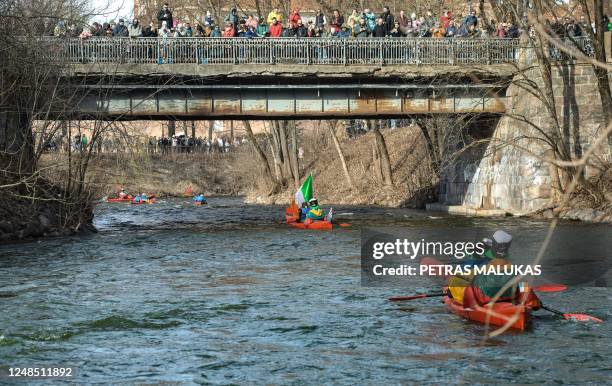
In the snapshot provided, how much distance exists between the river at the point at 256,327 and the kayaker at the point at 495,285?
40cm

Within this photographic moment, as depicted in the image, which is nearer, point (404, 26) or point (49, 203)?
point (49, 203)

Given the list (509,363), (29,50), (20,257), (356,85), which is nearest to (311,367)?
(509,363)

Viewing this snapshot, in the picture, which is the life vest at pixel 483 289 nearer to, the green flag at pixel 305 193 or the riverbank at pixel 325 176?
the riverbank at pixel 325 176

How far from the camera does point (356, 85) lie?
106 feet

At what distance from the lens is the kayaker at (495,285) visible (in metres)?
13.2

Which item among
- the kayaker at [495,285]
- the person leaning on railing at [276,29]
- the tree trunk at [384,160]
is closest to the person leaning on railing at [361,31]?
the person leaning on railing at [276,29]

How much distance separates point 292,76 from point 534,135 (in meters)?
8.35

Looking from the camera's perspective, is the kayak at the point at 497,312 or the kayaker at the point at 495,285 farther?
the kayaker at the point at 495,285

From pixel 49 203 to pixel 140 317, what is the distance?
15.2m

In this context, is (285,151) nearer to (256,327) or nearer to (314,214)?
(314,214)

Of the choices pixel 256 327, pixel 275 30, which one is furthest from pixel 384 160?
pixel 256 327

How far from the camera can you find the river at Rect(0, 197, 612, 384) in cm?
1092

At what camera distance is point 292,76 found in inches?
1238

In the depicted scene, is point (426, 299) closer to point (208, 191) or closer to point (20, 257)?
point (20, 257)
